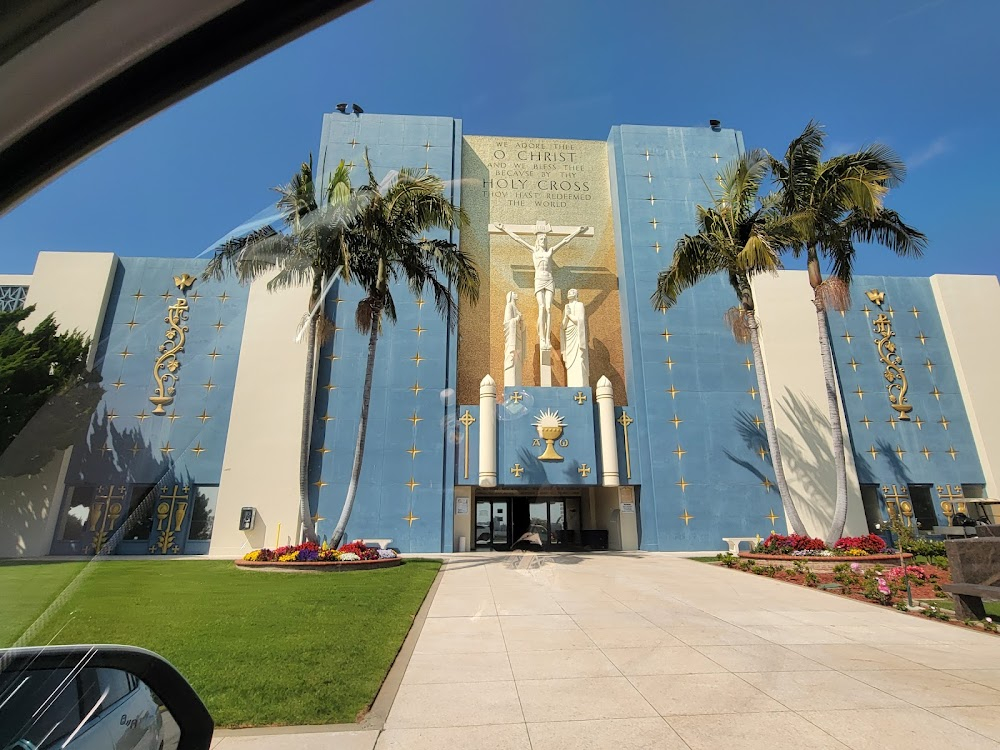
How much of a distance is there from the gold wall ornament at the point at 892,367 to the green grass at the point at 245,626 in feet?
67.7

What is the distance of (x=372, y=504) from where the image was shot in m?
19.2

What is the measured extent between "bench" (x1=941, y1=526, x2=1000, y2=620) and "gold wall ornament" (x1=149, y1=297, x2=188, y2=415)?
9.37 m

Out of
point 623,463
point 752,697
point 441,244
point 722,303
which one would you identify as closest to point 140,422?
point 752,697

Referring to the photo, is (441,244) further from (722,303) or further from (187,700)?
(187,700)

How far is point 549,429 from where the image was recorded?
20.0m

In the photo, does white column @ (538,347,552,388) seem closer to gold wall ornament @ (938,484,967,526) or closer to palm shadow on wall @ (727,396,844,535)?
palm shadow on wall @ (727,396,844,535)

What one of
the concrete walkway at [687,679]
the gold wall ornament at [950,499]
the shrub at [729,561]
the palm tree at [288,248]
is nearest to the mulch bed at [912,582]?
the concrete walkway at [687,679]

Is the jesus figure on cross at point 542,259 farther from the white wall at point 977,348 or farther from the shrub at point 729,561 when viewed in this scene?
the white wall at point 977,348

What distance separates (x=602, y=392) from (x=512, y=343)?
158 inches

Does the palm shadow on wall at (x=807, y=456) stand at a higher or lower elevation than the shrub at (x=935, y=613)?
higher

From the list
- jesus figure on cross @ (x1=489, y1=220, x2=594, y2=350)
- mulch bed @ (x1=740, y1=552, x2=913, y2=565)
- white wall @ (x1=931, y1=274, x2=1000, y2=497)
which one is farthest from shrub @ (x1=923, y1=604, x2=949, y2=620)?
white wall @ (x1=931, y1=274, x2=1000, y2=497)

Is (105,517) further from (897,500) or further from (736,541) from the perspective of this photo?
(897,500)

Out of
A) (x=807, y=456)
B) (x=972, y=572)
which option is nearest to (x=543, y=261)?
(x=807, y=456)

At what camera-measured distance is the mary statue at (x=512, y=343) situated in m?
21.3
